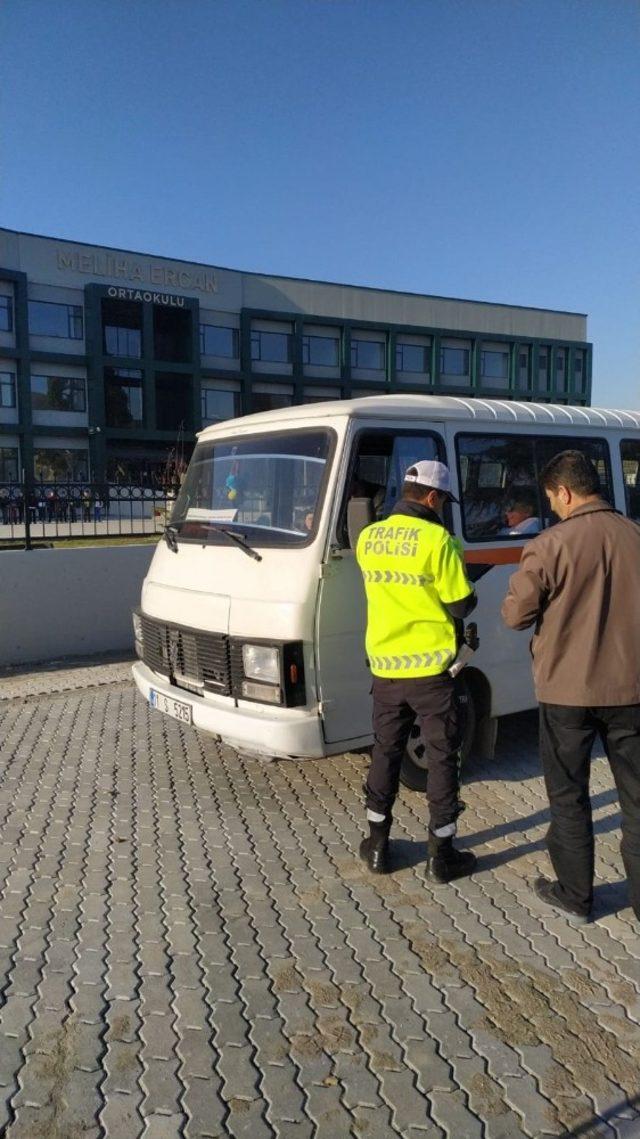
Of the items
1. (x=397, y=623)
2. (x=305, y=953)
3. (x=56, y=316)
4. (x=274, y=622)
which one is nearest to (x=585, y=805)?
(x=397, y=623)

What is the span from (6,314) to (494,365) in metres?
33.9

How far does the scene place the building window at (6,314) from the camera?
41.8 meters

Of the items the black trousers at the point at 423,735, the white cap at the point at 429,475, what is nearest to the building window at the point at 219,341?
the white cap at the point at 429,475

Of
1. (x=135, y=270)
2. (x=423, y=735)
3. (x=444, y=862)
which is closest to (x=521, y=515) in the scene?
(x=423, y=735)

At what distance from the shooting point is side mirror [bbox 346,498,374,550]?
4105 millimetres

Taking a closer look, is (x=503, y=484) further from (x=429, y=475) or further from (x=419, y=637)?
(x=419, y=637)

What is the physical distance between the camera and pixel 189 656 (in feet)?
15.5

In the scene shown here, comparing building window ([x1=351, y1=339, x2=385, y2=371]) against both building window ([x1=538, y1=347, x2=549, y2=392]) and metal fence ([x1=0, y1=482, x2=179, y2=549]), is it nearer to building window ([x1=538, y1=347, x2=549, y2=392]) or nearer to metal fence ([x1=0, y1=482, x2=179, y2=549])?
building window ([x1=538, y1=347, x2=549, y2=392])

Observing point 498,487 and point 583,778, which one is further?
point 498,487

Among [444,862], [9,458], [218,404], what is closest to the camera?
[444,862]

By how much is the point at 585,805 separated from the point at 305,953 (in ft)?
4.43

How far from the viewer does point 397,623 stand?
3.62 m

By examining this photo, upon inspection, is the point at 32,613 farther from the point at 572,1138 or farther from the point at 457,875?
the point at 572,1138

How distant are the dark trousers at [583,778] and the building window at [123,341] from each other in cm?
4656
